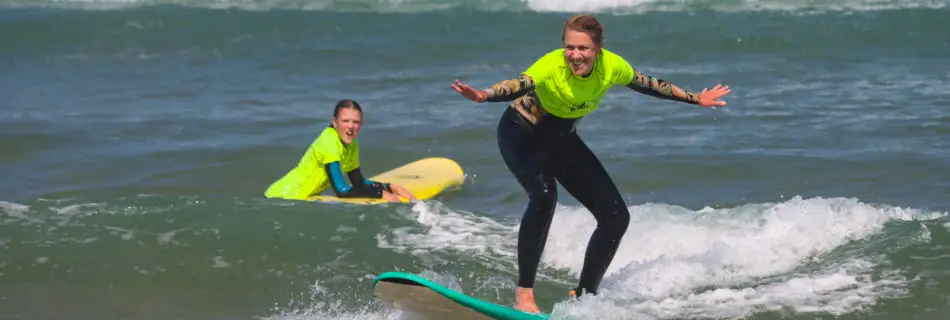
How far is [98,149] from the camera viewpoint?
439 inches

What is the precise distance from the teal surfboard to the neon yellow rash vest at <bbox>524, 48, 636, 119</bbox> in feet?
3.09

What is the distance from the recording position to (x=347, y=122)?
327 inches

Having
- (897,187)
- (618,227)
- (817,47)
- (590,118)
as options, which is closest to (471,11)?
(817,47)

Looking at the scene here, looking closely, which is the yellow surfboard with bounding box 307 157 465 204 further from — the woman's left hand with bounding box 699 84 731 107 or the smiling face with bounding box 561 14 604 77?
the smiling face with bounding box 561 14 604 77

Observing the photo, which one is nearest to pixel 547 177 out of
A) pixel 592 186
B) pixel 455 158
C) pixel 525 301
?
pixel 592 186

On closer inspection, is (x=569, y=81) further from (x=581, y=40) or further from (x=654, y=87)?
(x=654, y=87)

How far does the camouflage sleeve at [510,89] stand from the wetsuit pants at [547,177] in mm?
362

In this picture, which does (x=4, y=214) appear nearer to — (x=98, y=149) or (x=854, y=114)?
(x=98, y=149)

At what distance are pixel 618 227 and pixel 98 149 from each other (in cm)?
695

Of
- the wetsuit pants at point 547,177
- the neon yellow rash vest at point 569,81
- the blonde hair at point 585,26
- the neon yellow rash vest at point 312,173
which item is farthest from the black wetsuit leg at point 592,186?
the neon yellow rash vest at point 312,173

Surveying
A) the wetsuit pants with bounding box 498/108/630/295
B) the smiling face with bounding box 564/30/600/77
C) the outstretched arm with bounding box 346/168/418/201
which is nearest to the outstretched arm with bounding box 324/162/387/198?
the outstretched arm with bounding box 346/168/418/201

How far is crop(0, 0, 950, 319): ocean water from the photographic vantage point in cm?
677

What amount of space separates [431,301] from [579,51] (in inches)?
57.1

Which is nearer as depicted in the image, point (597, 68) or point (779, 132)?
point (597, 68)
